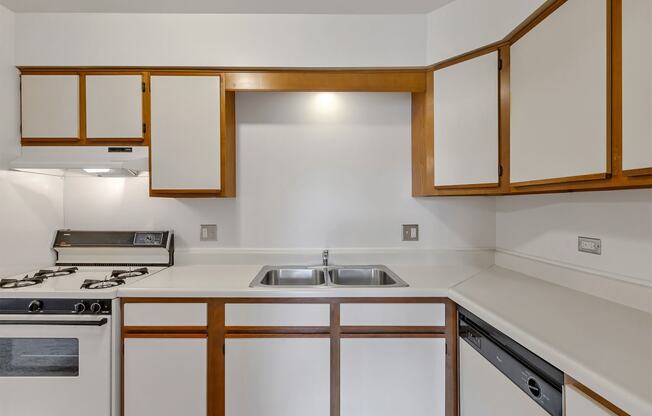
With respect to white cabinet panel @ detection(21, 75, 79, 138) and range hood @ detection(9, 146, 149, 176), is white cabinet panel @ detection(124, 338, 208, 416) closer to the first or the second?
range hood @ detection(9, 146, 149, 176)

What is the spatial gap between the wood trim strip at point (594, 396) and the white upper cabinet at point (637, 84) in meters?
0.65

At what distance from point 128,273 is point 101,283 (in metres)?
0.23

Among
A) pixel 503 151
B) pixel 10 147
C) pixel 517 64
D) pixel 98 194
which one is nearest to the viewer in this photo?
pixel 517 64

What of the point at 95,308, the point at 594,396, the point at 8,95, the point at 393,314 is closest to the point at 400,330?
the point at 393,314

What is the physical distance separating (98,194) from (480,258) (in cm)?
266

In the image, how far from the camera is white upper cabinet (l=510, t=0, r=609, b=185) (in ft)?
3.47

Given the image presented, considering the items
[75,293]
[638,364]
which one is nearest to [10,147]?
[75,293]

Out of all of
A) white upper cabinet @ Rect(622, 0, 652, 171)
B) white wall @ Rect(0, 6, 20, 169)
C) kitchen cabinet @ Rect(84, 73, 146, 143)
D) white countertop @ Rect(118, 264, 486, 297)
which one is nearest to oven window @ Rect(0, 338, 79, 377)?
white countertop @ Rect(118, 264, 486, 297)

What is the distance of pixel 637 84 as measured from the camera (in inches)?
36.7

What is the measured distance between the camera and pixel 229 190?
6.57ft

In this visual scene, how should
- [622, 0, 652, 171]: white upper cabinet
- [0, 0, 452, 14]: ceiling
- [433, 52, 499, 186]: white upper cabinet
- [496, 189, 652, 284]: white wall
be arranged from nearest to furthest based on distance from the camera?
1. [622, 0, 652, 171]: white upper cabinet
2. [496, 189, 652, 284]: white wall
3. [433, 52, 499, 186]: white upper cabinet
4. [0, 0, 452, 14]: ceiling

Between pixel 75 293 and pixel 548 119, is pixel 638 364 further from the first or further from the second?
pixel 75 293

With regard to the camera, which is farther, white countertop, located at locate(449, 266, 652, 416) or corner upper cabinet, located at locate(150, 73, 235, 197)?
corner upper cabinet, located at locate(150, 73, 235, 197)

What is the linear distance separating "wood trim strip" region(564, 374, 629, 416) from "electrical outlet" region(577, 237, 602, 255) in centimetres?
79
